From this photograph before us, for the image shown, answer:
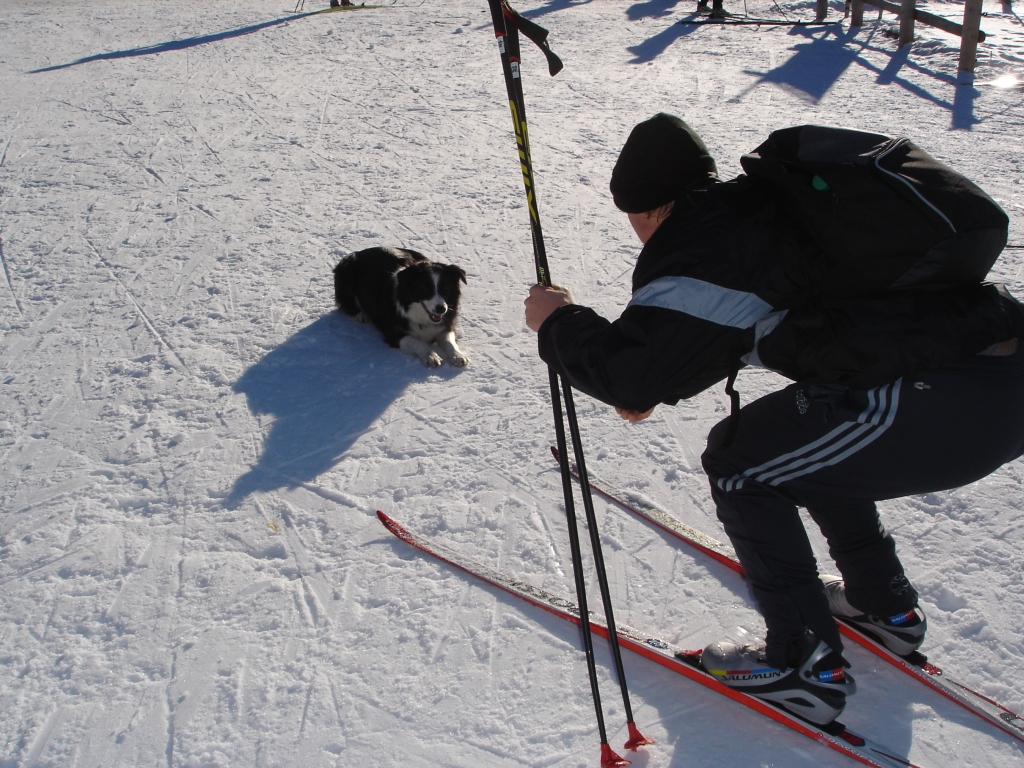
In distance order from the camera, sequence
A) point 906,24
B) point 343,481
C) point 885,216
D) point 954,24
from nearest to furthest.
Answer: point 885,216, point 343,481, point 954,24, point 906,24

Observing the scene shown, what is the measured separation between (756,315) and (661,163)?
0.44 metres

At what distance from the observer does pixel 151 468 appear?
11.6 ft

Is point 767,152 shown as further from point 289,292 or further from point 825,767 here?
point 289,292

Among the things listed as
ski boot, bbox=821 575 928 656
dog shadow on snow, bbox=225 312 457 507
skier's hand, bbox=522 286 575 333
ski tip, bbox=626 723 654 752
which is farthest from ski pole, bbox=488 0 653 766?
dog shadow on snow, bbox=225 312 457 507

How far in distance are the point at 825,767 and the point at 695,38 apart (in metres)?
12.2

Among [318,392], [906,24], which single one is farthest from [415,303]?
[906,24]

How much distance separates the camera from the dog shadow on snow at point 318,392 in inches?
141

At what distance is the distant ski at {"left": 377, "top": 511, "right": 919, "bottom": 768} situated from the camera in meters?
2.10

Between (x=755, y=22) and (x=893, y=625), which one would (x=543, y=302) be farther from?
(x=755, y=22)

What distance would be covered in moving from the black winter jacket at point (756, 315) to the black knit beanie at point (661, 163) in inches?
3.6

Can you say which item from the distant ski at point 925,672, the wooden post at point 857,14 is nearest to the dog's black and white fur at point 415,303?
the distant ski at point 925,672

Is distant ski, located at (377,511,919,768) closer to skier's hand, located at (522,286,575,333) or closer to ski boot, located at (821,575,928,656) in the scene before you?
ski boot, located at (821,575,928,656)

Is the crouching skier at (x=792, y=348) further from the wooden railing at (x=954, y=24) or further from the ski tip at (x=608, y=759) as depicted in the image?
the wooden railing at (x=954, y=24)

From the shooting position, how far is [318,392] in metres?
4.21
